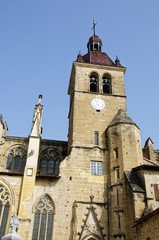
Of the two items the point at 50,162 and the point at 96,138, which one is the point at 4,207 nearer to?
the point at 50,162

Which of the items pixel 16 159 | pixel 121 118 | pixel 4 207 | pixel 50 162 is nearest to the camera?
pixel 4 207

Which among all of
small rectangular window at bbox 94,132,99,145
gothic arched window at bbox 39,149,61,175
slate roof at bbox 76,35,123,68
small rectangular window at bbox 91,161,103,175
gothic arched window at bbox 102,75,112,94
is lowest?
small rectangular window at bbox 91,161,103,175

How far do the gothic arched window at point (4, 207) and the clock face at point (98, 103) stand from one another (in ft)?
33.7

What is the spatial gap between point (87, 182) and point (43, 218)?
3.93 meters

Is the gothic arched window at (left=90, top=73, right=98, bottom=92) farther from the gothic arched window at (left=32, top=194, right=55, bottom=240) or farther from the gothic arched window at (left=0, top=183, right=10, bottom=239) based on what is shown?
the gothic arched window at (left=0, top=183, right=10, bottom=239)

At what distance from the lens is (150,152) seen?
2469cm

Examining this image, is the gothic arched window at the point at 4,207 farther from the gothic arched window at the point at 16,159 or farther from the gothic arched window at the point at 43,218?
the gothic arched window at the point at 16,159

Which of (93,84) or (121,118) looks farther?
(93,84)

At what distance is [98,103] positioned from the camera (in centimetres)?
2353

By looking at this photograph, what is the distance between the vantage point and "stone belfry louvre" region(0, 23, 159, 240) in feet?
54.3

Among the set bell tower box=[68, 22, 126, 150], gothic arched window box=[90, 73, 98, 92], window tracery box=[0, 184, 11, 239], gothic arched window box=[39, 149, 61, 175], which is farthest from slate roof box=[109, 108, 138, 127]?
window tracery box=[0, 184, 11, 239]

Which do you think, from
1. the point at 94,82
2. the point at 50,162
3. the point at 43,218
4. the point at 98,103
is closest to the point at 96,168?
the point at 43,218

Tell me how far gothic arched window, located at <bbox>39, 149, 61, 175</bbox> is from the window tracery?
218 inches

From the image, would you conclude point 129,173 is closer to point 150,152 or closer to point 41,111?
point 150,152
